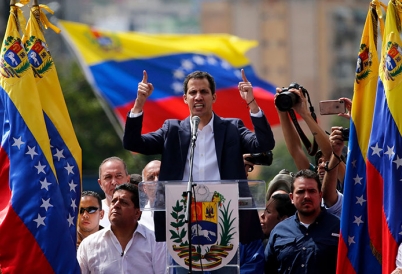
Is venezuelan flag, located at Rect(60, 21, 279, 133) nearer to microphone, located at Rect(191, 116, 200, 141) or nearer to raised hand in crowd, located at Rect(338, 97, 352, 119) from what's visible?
raised hand in crowd, located at Rect(338, 97, 352, 119)

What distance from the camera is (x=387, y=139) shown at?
29.6ft

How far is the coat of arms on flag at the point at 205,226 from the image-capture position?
8414mm

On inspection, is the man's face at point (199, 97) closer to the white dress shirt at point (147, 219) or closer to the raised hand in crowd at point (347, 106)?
the raised hand in crowd at point (347, 106)

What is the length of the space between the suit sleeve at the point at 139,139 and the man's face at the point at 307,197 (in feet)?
4.07

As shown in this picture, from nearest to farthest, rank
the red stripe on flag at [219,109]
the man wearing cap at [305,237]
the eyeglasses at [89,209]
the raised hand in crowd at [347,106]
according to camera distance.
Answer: the man wearing cap at [305,237] < the raised hand in crowd at [347,106] < the eyeglasses at [89,209] < the red stripe on flag at [219,109]

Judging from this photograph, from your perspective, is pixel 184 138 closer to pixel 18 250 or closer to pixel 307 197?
pixel 307 197

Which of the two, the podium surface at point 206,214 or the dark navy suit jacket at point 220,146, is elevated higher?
the dark navy suit jacket at point 220,146

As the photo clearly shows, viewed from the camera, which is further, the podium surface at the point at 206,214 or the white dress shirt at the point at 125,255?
the white dress shirt at the point at 125,255

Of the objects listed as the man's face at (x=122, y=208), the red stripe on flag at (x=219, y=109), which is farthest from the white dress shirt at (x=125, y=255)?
the red stripe on flag at (x=219, y=109)

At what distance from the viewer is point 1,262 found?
9.06 m

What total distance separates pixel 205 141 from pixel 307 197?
1.06 m

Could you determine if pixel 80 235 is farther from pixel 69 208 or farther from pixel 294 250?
pixel 294 250

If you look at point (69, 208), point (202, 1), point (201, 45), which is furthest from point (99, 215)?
point (202, 1)

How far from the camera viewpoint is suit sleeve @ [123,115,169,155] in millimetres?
8914
